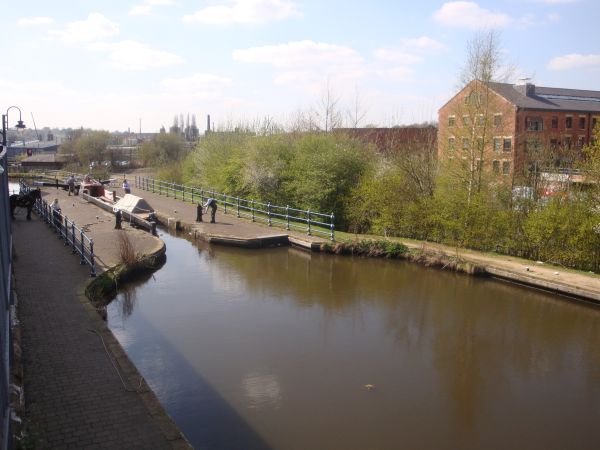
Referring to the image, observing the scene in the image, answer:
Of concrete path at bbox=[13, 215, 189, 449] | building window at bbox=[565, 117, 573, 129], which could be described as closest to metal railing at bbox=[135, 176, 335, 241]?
concrete path at bbox=[13, 215, 189, 449]

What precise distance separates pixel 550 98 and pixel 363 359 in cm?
4410

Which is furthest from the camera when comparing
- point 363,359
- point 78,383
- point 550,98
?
point 550,98

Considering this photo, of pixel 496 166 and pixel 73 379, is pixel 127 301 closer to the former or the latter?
pixel 73 379

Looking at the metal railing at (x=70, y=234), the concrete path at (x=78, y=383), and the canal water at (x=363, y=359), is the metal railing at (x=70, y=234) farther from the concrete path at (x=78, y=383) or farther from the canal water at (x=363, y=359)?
the concrete path at (x=78, y=383)

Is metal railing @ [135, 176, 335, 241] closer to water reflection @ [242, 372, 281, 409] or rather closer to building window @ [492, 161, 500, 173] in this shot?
building window @ [492, 161, 500, 173]

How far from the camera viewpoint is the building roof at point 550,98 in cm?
4397

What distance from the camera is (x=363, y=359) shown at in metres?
10.2

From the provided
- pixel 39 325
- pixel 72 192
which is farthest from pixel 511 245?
pixel 72 192

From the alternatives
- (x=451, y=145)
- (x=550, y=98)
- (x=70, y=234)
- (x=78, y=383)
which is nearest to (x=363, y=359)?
(x=78, y=383)

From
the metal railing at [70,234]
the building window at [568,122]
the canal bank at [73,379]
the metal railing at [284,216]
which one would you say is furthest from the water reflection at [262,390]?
the building window at [568,122]

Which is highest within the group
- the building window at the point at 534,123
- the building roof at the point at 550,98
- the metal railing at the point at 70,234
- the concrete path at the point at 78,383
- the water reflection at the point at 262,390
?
the building roof at the point at 550,98

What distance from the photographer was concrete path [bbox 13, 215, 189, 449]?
6.60 metres

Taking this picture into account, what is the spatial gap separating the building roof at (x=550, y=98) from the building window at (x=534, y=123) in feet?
3.01

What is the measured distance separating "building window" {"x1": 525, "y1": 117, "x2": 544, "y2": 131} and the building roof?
0.92 meters
